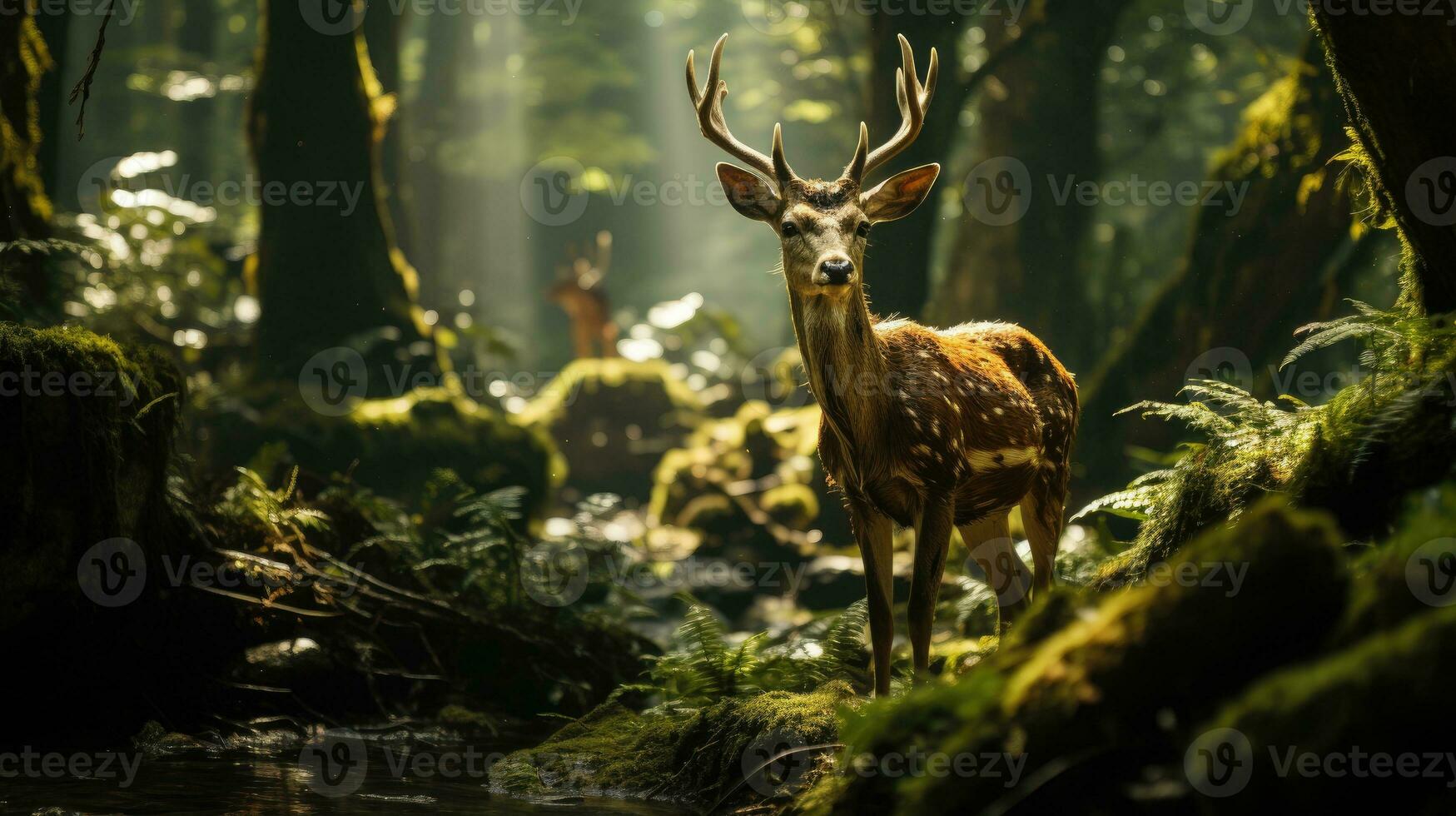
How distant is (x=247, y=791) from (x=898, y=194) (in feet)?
15.8

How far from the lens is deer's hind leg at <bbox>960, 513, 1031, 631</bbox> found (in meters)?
7.87

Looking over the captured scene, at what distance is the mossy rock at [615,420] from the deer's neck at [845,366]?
43.1ft

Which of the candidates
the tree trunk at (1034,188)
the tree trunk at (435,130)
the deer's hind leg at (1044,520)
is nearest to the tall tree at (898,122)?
the tree trunk at (1034,188)

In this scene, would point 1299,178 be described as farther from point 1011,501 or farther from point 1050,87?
point 1050,87

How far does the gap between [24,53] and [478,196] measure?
1525 inches

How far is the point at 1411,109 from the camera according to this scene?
5270mm

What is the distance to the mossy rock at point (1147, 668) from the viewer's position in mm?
3193

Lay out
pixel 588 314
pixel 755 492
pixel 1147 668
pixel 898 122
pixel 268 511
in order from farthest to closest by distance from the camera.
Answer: pixel 588 314 → pixel 755 492 → pixel 898 122 → pixel 268 511 → pixel 1147 668

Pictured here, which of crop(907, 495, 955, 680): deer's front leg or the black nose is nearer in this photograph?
the black nose

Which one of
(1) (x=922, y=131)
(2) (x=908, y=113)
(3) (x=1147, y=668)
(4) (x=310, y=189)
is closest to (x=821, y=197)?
(2) (x=908, y=113)

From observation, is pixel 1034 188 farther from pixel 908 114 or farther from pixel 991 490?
pixel 991 490

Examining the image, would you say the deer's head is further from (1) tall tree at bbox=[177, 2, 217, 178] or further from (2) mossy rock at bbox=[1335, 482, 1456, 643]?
(1) tall tree at bbox=[177, 2, 217, 178]

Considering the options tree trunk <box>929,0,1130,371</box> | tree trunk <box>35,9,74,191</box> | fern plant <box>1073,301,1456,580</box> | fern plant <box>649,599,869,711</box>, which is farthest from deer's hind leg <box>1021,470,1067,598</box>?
tree trunk <box>929,0,1130,371</box>

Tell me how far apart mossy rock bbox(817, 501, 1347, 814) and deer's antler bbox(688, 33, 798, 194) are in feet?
13.2
